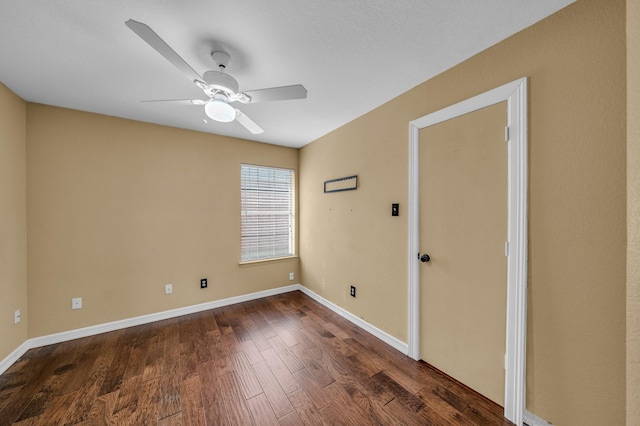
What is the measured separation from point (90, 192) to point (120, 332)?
1.57 m

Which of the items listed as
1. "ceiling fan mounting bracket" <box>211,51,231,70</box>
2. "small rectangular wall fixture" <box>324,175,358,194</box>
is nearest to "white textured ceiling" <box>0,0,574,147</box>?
"ceiling fan mounting bracket" <box>211,51,231,70</box>

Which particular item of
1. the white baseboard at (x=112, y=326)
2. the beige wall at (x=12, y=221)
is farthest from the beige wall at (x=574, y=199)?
the beige wall at (x=12, y=221)

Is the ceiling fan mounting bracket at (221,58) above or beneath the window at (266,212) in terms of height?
above

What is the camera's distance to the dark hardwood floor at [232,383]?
4.89ft

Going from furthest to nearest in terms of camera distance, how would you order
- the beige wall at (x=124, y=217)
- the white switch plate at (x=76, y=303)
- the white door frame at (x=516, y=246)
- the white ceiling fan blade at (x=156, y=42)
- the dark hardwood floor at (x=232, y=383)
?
A: 1. the white switch plate at (x=76, y=303)
2. the beige wall at (x=124, y=217)
3. the dark hardwood floor at (x=232, y=383)
4. the white door frame at (x=516, y=246)
5. the white ceiling fan blade at (x=156, y=42)

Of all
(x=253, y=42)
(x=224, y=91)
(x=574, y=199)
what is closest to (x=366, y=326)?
(x=574, y=199)

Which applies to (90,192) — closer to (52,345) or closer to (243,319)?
(52,345)

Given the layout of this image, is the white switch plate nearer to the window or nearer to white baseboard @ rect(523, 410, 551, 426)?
the window

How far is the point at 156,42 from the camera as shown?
109cm

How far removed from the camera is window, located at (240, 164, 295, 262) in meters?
3.53

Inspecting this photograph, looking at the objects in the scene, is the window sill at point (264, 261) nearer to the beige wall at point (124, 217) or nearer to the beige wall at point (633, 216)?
the beige wall at point (124, 217)

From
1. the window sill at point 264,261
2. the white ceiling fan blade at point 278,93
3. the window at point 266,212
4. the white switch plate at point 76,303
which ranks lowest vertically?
the white switch plate at point 76,303

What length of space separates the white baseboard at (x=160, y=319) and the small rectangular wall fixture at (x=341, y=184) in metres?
1.53

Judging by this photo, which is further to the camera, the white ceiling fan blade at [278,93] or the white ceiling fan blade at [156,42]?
the white ceiling fan blade at [278,93]
